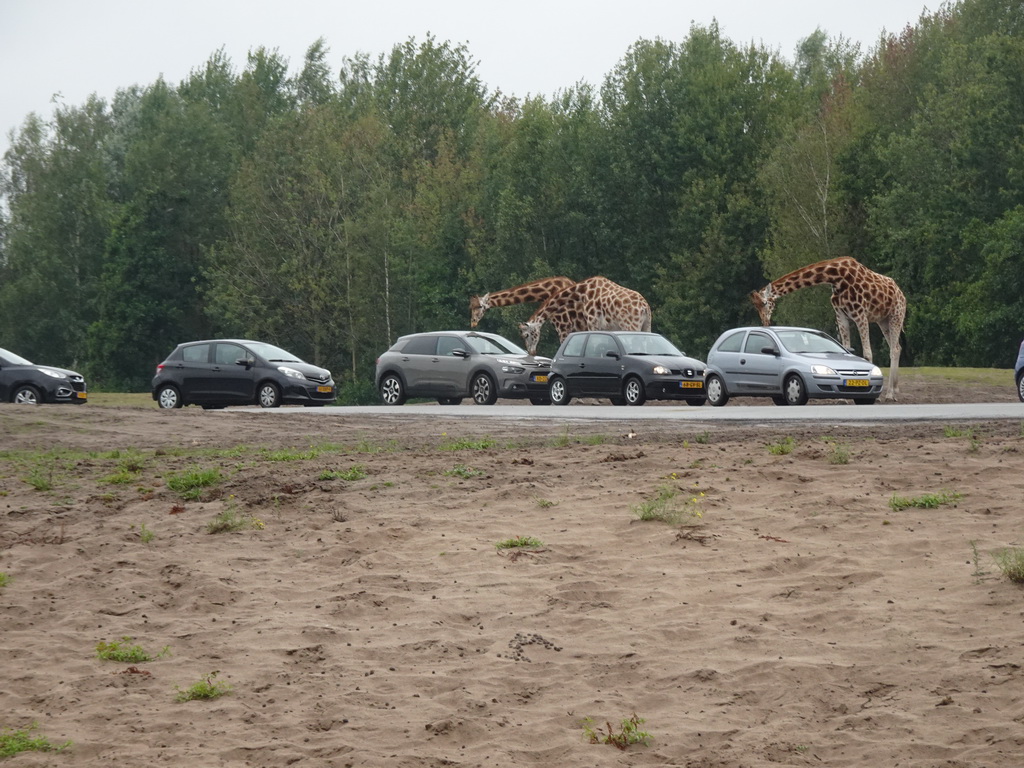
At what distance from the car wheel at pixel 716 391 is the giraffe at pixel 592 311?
8518mm

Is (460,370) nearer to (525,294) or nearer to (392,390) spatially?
(392,390)

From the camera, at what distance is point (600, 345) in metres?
29.9

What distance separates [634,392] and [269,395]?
25.9ft

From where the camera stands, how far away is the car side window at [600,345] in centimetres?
2973

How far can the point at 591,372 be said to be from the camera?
2967 centimetres

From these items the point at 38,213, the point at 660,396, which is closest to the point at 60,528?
the point at 660,396

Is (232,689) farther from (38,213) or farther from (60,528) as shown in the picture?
(38,213)

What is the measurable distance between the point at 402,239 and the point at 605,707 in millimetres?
56806

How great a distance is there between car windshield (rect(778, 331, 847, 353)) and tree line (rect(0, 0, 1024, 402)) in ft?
65.0

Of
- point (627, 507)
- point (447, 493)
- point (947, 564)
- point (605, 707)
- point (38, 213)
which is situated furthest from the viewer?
point (38, 213)

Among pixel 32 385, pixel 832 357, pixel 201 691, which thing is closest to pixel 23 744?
pixel 201 691

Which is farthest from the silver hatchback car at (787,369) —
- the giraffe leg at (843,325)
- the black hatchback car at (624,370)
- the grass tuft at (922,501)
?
the grass tuft at (922,501)

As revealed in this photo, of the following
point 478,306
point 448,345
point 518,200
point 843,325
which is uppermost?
point 518,200

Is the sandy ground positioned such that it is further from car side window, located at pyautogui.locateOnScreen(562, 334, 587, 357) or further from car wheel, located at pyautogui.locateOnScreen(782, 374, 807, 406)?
car side window, located at pyautogui.locateOnScreen(562, 334, 587, 357)
